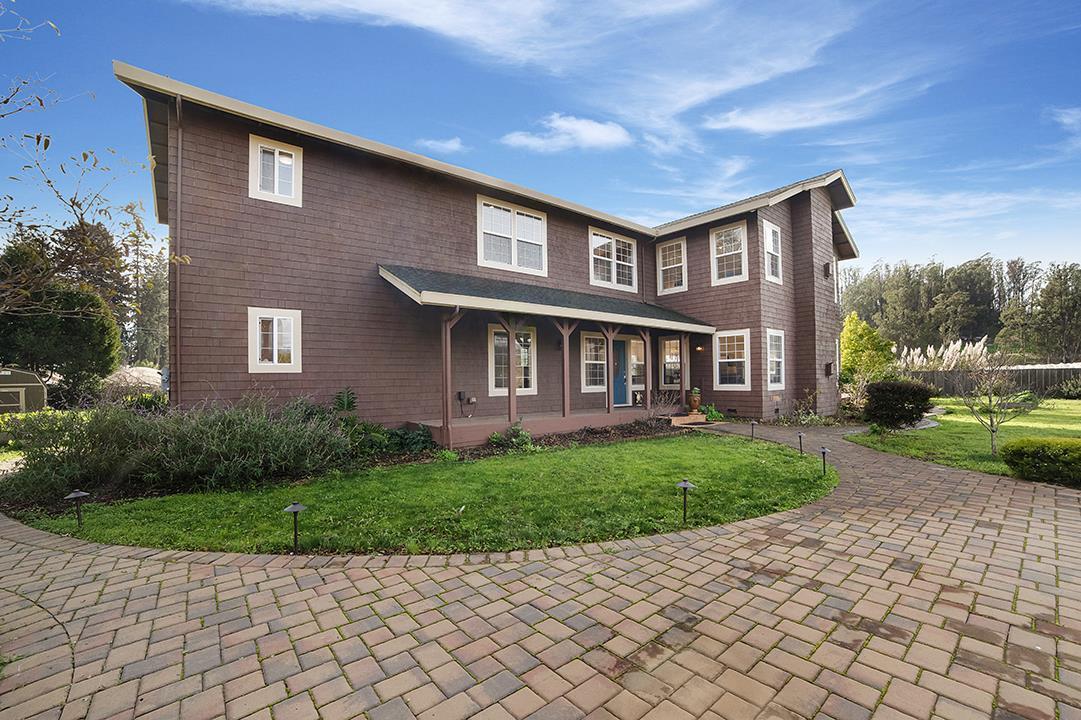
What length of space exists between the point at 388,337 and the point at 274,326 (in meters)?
2.12

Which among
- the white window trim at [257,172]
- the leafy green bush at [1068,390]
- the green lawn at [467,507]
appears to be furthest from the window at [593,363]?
the leafy green bush at [1068,390]

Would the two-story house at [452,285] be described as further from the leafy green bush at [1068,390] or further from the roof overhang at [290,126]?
the leafy green bush at [1068,390]

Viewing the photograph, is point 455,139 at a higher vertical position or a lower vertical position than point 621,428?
higher

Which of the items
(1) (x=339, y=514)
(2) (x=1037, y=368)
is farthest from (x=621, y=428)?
(2) (x=1037, y=368)

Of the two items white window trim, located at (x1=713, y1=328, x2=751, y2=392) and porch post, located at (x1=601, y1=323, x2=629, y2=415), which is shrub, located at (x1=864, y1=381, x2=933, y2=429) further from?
porch post, located at (x1=601, y1=323, x2=629, y2=415)

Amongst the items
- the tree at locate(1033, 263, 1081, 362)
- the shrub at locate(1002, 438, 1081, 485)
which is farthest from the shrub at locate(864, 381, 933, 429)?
the tree at locate(1033, 263, 1081, 362)

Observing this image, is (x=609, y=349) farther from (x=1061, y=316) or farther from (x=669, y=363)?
(x=1061, y=316)

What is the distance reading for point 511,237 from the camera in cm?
1168

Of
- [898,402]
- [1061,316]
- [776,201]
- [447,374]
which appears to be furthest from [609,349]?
[1061,316]

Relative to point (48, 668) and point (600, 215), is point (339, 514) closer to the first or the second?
point (48, 668)

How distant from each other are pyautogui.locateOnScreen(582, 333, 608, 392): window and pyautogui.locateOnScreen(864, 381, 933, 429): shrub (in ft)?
20.9

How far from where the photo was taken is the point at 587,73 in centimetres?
1107

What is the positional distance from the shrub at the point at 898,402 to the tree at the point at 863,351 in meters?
9.00

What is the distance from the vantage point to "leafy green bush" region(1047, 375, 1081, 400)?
63.3ft
